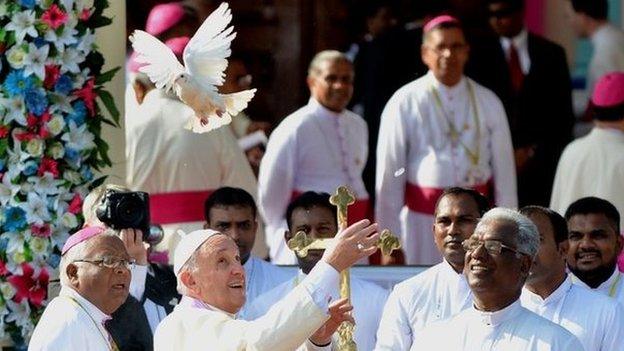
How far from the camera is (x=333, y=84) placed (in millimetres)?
13102

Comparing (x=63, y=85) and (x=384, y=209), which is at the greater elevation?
(x=63, y=85)

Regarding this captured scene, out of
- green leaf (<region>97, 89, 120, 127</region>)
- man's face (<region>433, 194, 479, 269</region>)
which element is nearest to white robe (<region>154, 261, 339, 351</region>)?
man's face (<region>433, 194, 479, 269</region>)

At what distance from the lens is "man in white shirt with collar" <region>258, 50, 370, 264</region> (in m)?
12.9

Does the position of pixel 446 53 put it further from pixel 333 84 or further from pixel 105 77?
pixel 105 77

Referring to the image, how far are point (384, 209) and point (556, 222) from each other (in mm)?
2809

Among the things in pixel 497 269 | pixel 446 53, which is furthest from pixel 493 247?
pixel 446 53

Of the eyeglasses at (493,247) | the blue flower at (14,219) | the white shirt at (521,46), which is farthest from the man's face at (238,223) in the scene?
the white shirt at (521,46)

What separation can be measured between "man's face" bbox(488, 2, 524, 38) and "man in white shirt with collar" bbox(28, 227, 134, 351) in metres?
5.66

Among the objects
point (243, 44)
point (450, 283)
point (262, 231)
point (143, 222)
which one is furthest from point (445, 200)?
point (243, 44)

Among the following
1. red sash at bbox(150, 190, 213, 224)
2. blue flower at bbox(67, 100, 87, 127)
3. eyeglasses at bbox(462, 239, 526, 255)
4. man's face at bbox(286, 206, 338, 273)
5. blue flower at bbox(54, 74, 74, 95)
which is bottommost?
red sash at bbox(150, 190, 213, 224)

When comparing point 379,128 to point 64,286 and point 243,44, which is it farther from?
point 64,286

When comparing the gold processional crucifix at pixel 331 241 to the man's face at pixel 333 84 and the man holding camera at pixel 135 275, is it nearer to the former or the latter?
the man holding camera at pixel 135 275

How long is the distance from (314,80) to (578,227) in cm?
279

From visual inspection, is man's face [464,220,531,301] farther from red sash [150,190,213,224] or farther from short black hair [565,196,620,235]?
red sash [150,190,213,224]
